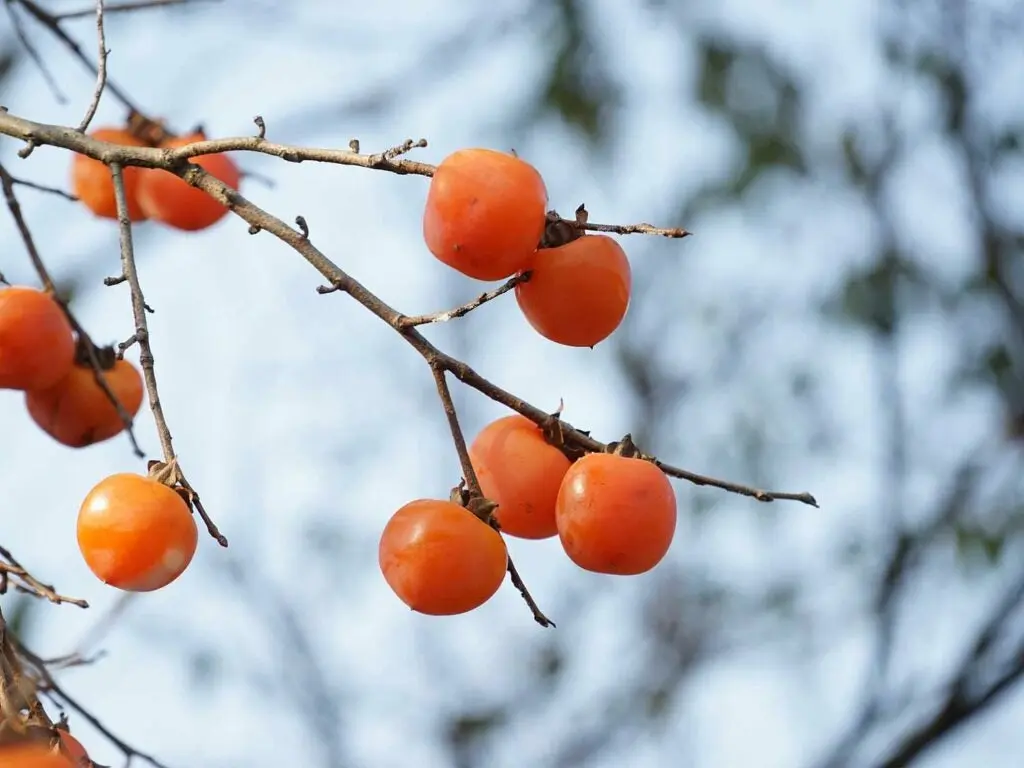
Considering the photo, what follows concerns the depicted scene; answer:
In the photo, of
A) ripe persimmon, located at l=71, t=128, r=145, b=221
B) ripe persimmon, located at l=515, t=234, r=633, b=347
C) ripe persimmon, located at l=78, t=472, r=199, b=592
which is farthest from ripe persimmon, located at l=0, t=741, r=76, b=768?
ripe persimmon, located at l=71, t=128, r=145, b=221

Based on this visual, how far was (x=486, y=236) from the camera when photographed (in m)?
1.31

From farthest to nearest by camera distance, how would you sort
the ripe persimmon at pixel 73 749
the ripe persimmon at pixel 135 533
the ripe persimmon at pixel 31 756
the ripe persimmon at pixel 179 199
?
1. the ripe persimmon at pixel 179 199
2. the ripe persimmon at pixel 135 533
3. the ripe persimmon at pixel 73 749
4. the ripe persimmon at pixel 31 756

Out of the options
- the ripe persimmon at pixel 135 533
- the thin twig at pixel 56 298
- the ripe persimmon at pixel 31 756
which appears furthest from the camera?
the thin twig at pixel 56 298

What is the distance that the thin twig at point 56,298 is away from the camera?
5.71ft

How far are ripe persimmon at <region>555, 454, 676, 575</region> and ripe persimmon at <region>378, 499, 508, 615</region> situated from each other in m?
0.09

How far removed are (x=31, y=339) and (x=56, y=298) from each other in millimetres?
126

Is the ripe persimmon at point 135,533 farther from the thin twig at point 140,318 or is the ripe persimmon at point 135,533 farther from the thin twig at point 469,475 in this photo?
the thin twig at point 469,475

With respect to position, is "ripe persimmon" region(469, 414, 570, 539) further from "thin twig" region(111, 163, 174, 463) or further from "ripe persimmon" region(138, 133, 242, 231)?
"ripe persimmon" region(138, 133, 242, 231)

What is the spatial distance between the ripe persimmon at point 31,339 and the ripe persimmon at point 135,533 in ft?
1.77

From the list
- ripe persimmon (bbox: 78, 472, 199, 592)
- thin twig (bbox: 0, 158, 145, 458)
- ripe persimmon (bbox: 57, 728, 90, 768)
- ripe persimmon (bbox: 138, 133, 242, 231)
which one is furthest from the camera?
ripe persimmon (bbox: 138, 133, 242, 231)

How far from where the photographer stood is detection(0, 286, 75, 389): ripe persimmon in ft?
5.76

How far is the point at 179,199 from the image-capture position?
2.21 m

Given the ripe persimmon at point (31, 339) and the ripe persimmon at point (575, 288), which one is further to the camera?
the ripe persimmon at point (31, 339)

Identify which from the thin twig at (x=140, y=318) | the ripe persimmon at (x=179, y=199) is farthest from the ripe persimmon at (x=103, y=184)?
the thin twig at (x=140, y=318)
